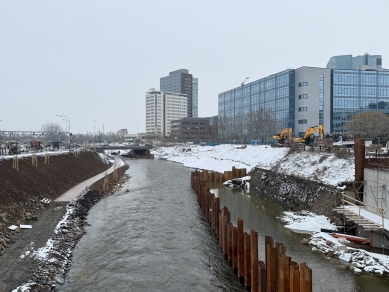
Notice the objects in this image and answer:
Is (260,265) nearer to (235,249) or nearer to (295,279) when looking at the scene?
(295,279)

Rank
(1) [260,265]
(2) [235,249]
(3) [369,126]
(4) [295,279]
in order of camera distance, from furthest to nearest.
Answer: (3) [369,126], (2) [235,249], (1) [260,265], (4) [295,279]

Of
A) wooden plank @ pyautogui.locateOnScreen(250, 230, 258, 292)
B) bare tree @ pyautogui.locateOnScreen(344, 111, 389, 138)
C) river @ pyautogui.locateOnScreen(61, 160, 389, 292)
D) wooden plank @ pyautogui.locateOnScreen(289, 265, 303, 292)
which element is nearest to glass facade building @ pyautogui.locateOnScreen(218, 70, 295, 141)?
bare tree @ pyautogui.locateOnScreen(344, 111, 389, 138)

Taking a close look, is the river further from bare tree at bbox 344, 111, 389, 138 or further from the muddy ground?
bare tree at bbox 344, 111, 389, 138

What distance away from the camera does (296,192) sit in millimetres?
30719

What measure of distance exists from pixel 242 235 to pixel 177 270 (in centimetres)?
343

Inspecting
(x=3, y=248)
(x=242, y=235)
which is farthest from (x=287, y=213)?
(x=3, y=248)

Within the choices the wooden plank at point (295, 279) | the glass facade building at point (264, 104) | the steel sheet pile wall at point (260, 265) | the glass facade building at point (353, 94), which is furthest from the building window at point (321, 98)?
the wooden plank at point (295, 279)

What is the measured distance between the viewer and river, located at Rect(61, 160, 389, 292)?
46.8 ft

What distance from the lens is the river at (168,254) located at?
14258 mm

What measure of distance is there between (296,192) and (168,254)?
55.9 ft

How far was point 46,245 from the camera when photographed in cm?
1678

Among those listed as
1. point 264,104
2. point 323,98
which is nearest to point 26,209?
point 323,98

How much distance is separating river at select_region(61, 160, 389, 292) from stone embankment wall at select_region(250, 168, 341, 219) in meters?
2.40

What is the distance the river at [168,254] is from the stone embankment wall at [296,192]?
240 centimetres
